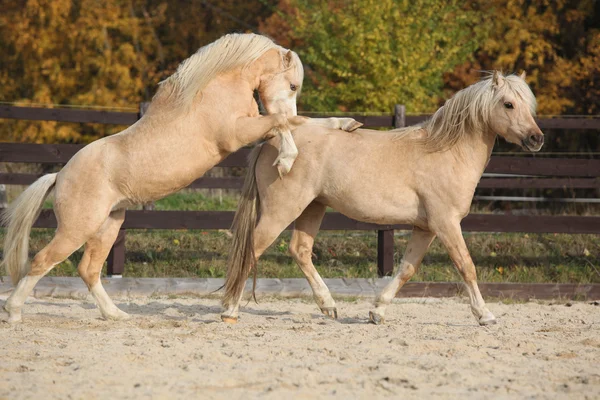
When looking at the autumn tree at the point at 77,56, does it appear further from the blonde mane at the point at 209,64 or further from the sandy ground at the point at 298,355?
the sandy ground at the point at 298,355

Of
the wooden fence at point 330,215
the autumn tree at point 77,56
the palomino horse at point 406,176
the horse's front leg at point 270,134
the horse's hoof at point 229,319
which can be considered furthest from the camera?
the autumn tree at point 77,56

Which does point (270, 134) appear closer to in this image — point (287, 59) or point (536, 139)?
point (287, 59)

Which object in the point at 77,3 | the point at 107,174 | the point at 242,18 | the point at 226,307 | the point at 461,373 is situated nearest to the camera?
the point at 461,373

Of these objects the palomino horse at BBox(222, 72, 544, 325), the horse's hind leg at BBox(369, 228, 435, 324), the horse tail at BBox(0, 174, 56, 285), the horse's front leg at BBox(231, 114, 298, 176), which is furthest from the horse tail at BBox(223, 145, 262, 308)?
the horse tail at BBox(0, 174, 56, 285)

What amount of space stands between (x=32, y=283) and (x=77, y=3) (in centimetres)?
1309

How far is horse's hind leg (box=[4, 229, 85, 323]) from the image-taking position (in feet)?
18.9

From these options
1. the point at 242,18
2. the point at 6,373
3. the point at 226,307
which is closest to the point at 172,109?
the point at 226,307

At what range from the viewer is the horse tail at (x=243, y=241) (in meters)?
6.09

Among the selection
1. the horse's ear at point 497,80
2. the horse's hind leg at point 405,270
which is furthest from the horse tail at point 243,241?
the horse's ear at point 497,80

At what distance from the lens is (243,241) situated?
242 inches

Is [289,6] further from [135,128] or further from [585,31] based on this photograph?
[135,128]

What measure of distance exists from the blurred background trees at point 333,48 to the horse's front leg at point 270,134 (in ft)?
24.5

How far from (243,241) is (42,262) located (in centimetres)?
142

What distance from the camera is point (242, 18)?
20328mm
